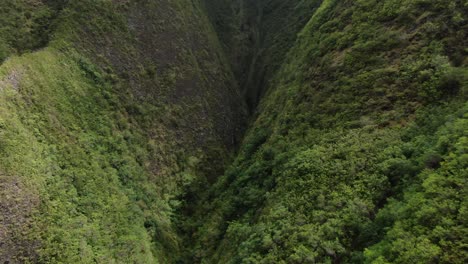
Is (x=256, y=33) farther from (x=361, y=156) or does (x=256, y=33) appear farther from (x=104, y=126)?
(x=361, y=156)

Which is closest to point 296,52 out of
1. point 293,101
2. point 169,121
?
point 293,101

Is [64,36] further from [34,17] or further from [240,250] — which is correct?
[240,250]

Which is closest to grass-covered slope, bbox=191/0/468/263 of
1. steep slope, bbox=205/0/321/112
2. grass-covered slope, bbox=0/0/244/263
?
grass-covered slope, bbox=0/0/244/263

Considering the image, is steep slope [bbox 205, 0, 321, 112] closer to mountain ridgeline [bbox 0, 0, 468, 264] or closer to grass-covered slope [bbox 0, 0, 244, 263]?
grass-covered slope [bbox 0, 0, 244, 263]

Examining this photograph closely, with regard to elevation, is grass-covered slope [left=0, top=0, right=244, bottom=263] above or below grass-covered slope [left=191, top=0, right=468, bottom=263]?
above

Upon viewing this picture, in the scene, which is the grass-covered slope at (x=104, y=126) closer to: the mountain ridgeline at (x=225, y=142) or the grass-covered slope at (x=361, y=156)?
the mountain ridgeline at (x=225, y=142)
